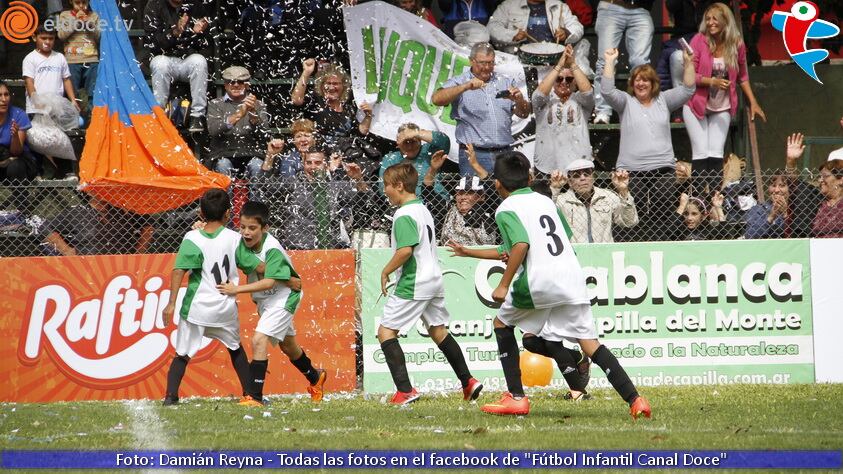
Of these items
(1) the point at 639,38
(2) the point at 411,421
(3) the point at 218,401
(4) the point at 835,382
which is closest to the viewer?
(2) the point at 411,421

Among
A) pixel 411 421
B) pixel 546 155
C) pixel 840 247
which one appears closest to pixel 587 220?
pixel 546 155

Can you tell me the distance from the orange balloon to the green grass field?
0.93 metres

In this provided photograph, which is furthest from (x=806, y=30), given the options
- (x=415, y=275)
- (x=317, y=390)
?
(x=317, y=390)

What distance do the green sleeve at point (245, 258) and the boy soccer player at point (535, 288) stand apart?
2096 mm

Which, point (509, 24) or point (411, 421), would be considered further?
point (509, 24)

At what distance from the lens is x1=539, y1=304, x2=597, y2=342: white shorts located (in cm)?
877

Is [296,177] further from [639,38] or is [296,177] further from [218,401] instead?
[639,38]

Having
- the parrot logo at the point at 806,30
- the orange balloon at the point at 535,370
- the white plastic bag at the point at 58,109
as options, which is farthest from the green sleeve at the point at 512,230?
the parrot logo at the point at 806,30

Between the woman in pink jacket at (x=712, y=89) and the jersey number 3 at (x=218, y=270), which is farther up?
the woman in pink jacket at (x=712, y=89)

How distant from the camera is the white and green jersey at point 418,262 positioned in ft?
32.4

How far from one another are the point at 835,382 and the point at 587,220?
2784 mm

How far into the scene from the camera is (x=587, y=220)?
1253cm

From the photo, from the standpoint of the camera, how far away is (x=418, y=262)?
9945 mm

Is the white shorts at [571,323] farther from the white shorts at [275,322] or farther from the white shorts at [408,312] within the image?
the white shorts at [275,322]
